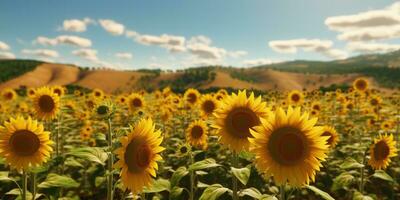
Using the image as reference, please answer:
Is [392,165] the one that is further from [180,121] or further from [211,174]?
[180,121]

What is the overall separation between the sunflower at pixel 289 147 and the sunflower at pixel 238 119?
64cm

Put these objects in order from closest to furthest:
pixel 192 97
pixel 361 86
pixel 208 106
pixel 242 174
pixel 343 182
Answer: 1. pixel 242 174
2. pixel 343 182
3. pixel 208 106
4. pixel 192 97
5. pixel 361 86

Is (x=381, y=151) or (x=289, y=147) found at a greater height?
(x=289, y=147)

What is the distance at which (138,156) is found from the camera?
371cm

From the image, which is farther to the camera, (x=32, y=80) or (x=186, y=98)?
(x=32, y=80)

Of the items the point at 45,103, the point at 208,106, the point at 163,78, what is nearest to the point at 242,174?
the point at 208,106

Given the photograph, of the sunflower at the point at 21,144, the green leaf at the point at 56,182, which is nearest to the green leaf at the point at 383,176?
the green leaf at the point at 56,182

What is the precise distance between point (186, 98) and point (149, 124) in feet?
23.5

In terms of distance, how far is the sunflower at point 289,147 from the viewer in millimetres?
3414

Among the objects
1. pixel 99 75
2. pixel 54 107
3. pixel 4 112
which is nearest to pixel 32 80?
pixel 99 75

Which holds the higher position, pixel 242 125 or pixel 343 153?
pixel 242 125

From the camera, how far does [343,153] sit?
31.2ft

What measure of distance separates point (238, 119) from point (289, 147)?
33.5 inches

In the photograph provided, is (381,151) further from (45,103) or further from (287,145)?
(45,103)
